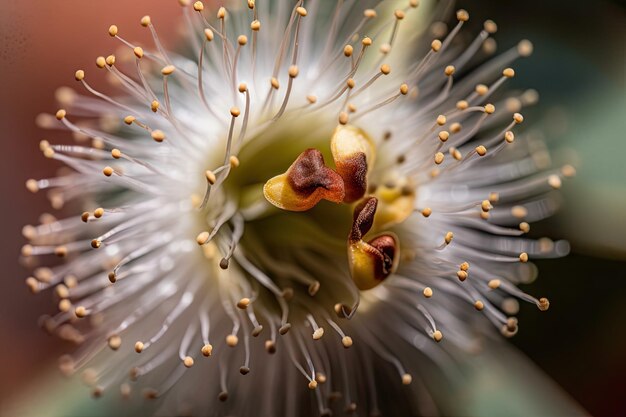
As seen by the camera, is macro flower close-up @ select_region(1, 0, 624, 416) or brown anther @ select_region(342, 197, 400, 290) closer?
brown anther @ select_region(342, 197, 400, 290)

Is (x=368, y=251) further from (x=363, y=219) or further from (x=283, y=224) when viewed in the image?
(x=283, y=224)

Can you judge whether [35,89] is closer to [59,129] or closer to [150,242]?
[59,129]

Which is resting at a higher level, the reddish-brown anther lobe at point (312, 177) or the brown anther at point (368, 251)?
the reddish-brown anther lobe at point (312, 177)

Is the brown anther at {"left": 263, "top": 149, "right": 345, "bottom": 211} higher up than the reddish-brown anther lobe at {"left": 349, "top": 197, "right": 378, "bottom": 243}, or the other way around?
the brown anther at {"left": 263, "top": 149, "right": 345, "bottom": 211}

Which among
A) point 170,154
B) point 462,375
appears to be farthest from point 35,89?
point 462,375

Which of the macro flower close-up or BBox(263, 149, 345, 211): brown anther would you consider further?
the macro flower close-up

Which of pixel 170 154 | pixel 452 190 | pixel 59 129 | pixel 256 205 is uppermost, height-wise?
pixel 59 129

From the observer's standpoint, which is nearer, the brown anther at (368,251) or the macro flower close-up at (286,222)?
the brown anther at (368,251)

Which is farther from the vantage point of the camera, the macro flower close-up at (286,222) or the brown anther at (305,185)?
the macro flower close-up at (286,222)
